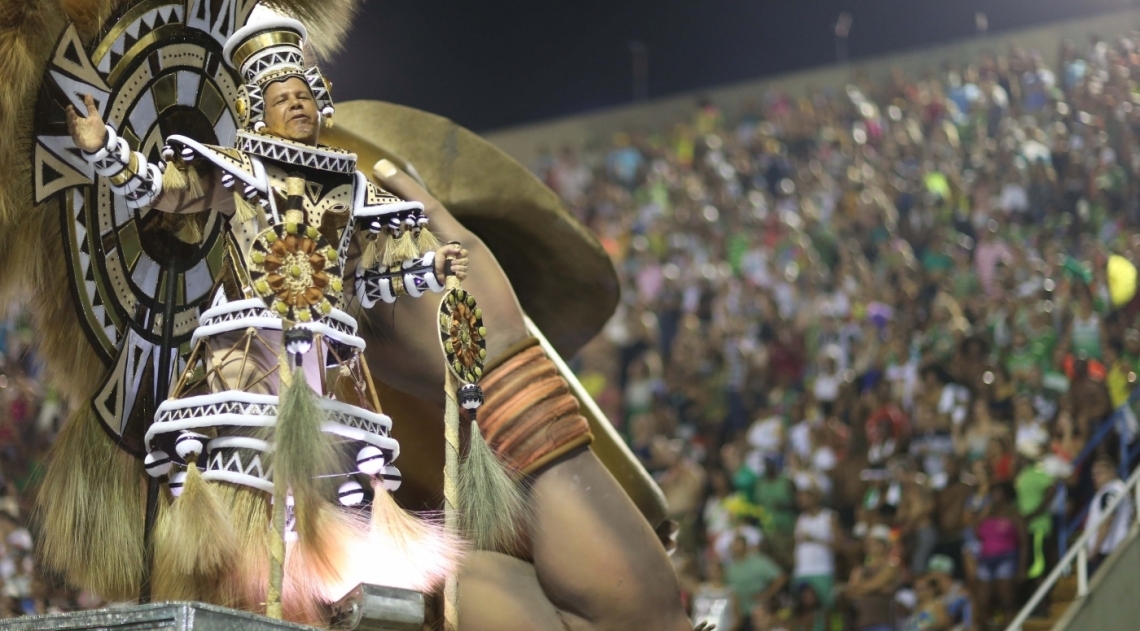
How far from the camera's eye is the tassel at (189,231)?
3240 mm

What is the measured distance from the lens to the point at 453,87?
10992mm

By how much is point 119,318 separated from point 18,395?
15.1 ft

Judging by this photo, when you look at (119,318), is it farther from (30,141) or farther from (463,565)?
(463,565)

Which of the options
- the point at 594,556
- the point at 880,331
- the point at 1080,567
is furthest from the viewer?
the point at 880,331

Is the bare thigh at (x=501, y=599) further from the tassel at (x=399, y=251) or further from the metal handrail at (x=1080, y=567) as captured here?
the metal handrail at (x=1080, y=567)

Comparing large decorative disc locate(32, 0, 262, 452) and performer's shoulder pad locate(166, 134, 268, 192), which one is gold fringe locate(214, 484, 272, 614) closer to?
large decorative disc locate(32, 0, 262, 452)

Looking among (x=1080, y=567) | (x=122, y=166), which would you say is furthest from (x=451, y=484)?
(x=1080, y=567)

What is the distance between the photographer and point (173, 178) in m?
2.91

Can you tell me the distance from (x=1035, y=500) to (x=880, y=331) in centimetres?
274

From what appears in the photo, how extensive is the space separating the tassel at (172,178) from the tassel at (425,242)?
536mm

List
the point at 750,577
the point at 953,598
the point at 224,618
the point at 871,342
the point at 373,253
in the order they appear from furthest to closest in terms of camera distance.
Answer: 1. the point at 871,342
2. the point at 750,577
3. the point at 953,598
4. the point at 373,253
5. the point at 224,618

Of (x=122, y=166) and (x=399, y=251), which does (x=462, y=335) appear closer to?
(x=399, y=251)

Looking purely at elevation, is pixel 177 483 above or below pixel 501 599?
above

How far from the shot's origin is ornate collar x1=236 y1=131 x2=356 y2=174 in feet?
9.65
